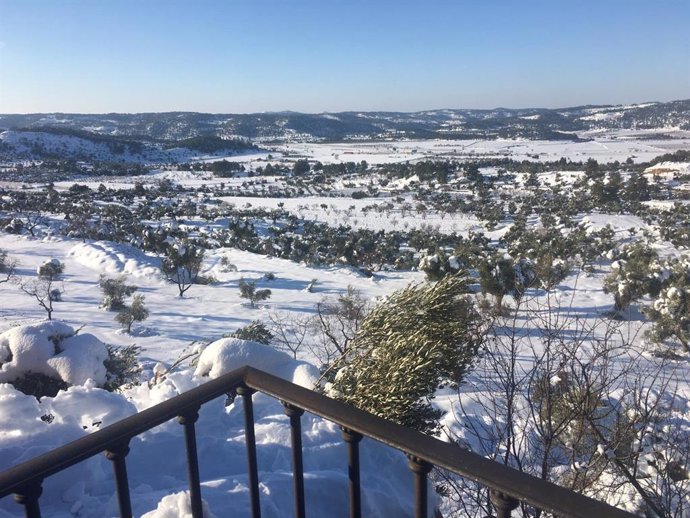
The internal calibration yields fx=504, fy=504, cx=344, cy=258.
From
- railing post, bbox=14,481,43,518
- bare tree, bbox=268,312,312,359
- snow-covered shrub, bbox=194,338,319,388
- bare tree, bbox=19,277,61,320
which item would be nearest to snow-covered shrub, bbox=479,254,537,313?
bare tree, bbox=268,312,312,359

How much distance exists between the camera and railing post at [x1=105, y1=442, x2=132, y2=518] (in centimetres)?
153

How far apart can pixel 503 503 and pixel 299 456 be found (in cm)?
87

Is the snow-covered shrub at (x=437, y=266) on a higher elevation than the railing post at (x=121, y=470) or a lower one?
lower

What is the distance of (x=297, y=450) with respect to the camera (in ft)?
6.11

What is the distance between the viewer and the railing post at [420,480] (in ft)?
4.67

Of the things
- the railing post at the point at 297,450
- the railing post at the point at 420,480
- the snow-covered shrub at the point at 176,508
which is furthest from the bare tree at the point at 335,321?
the railing post at the point at 420,480

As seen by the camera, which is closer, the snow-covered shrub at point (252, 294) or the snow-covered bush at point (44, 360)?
the snow-covered bush at point (44, 360)

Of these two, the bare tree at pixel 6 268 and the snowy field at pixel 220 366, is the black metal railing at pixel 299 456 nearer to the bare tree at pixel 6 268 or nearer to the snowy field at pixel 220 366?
the snowy field at pixel 220 366

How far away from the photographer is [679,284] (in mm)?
18172

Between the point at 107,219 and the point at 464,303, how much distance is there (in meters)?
45.6

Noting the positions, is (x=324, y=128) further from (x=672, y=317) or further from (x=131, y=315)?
(x=672, y=317)

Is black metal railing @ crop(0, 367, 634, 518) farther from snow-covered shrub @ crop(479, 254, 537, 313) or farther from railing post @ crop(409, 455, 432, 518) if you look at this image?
snow-covered shrub @ crop(479, 254, 537, 313)

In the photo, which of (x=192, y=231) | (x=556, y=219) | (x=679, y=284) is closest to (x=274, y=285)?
(x=679, y=284)

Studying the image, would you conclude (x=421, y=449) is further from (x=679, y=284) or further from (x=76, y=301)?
(x=76, y=301)
